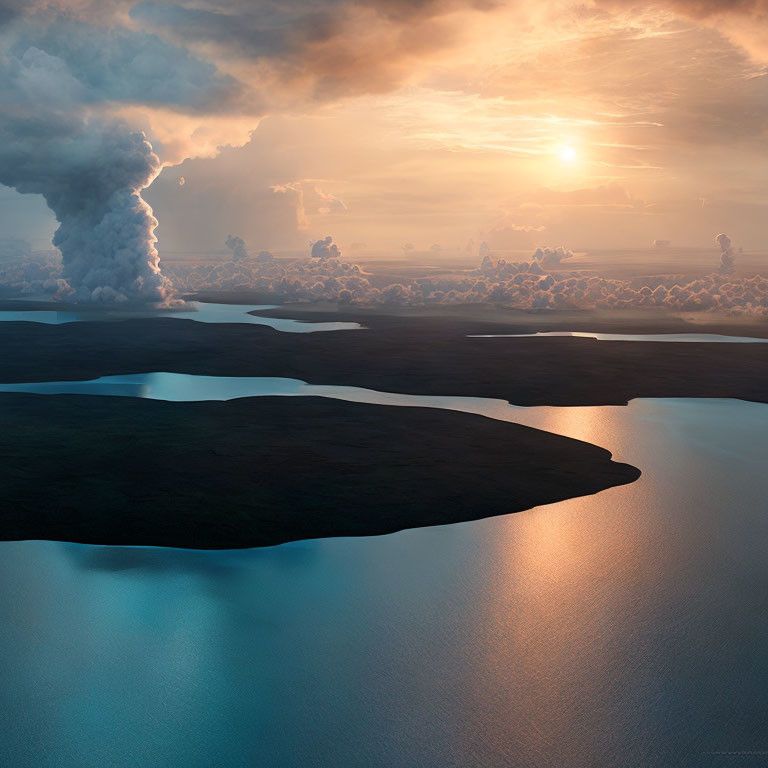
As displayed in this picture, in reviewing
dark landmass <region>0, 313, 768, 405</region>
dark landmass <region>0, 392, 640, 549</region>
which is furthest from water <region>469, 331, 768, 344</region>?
dark landmass <region>0, 392, 640, 549</region>

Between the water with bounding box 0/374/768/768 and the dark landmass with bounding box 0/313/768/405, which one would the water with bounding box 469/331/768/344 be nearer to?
the dark landmass with bounding box 0/313/768/405

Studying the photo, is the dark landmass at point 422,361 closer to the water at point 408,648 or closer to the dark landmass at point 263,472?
the dark landmass at point 263,472

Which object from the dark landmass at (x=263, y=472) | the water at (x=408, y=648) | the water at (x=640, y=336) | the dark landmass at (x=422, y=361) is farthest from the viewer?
the water at (x=640, y=336)

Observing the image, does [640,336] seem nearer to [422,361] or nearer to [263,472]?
[422,361]

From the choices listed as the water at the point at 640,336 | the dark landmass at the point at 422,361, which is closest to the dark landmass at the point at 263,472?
the dark landmass at the point at 422,361

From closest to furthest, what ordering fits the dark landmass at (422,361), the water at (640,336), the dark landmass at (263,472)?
the dark landmass at (263,472), the dark landmass at (422,361), the water at (640,336)

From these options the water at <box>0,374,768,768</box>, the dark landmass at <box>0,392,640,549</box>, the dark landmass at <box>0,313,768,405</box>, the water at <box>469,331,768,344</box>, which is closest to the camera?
the water at <box>0,374,768,768</box>
